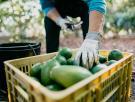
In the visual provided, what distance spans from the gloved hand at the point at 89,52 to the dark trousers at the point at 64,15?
26.3 inches

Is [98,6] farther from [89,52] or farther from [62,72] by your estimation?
[62,72]

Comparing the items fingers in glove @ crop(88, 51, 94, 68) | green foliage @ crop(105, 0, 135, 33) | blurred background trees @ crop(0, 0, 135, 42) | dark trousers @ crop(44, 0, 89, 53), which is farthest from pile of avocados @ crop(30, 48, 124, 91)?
green foliage @ crop(105, 0, 135, 33)

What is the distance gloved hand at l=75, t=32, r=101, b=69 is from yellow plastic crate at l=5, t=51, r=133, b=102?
198 mm

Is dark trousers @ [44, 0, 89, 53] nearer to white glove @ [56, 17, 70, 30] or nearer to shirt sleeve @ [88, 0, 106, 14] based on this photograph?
white glove @ [56, 17, 70, 30]

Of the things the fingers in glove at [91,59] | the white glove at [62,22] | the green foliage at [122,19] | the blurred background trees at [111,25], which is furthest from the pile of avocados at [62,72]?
the green foliage at [122,19]

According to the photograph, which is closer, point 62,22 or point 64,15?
point 62,22

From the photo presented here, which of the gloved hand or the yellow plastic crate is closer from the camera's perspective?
the yellow plastic crate

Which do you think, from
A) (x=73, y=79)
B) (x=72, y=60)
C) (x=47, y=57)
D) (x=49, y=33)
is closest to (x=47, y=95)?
(x=73, y=79)

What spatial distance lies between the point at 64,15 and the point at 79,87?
1.63 m

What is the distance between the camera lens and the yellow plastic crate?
112 centimetres

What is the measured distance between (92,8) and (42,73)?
0.67 metres

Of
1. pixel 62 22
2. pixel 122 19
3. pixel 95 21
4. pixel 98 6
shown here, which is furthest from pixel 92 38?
pixel 122 19

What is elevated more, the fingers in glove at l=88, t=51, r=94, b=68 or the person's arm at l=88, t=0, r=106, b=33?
the person's arm at l=88, t=0, r=106, b=33

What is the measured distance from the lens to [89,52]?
1.87 metres
